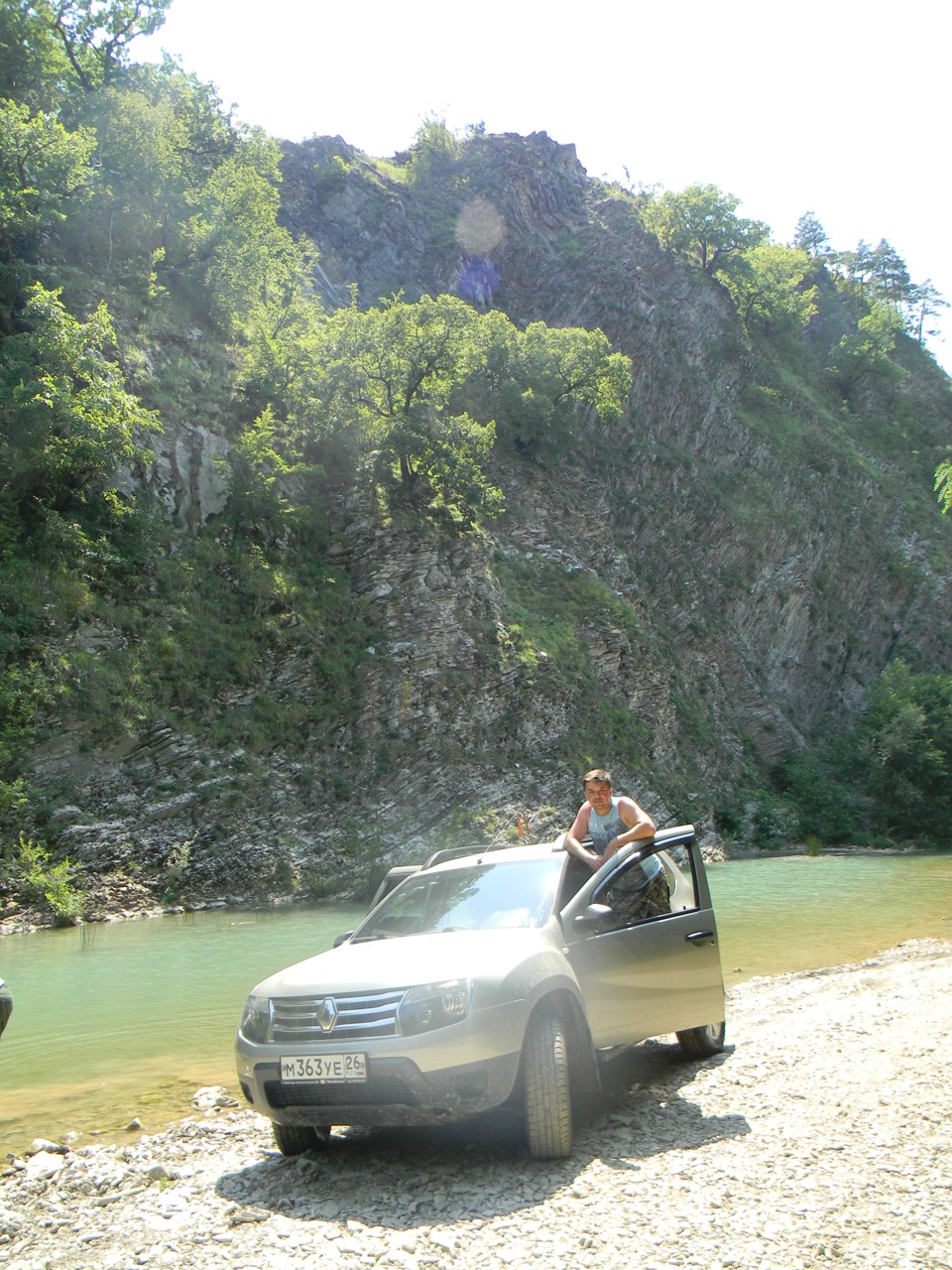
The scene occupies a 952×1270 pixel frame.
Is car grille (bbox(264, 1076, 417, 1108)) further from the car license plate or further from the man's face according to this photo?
the man's face

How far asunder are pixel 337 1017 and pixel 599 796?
281 centimetres

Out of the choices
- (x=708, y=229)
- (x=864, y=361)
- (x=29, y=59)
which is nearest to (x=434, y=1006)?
(x=29, y=59)

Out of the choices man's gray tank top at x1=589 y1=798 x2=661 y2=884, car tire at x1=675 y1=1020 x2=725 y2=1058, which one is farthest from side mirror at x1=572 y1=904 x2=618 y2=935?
car tire at x1=675 y1=1020 x2=725 y2=1058

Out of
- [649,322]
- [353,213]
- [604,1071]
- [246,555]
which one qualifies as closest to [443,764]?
[246,555]

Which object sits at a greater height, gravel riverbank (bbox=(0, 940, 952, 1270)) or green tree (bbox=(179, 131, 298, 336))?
green tree (bbox=(179, 131, 298, 336))

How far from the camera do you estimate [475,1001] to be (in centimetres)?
535

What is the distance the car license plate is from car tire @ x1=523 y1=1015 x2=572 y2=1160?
3.12 ft

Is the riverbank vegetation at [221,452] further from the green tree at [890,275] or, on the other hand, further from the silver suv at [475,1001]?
the green tree at [890,275]

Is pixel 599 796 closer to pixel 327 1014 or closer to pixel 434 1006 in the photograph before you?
pixel 434 1006

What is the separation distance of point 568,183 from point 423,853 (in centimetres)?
6202

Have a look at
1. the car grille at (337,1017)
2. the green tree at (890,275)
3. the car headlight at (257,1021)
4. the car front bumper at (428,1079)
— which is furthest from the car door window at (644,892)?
the green tree at (890,275)

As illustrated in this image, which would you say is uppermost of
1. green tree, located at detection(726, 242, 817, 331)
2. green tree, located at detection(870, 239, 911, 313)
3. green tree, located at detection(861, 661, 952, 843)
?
green tree, located at detection(870, 239, 911, 313)

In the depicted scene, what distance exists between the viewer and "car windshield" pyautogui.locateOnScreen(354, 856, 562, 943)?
6.52 m

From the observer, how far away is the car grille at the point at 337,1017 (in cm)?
538
